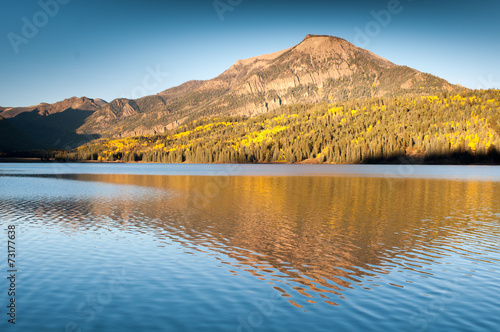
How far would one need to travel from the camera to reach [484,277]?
22.3 m

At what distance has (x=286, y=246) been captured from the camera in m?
30.2

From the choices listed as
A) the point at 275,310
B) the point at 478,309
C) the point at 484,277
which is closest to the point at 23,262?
the point at 275,310

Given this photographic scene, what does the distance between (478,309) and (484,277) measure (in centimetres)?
581

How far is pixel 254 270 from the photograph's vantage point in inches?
934

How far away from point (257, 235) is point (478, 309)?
64.2 ft

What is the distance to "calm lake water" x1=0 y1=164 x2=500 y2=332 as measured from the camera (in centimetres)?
1653

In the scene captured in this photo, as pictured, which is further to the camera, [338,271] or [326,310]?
[338,271]

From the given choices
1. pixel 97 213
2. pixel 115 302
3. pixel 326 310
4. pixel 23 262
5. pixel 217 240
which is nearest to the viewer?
pixel 326 310

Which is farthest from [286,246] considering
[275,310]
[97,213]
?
[97,213]

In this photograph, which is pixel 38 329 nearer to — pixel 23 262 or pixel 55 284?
pixel 55 284

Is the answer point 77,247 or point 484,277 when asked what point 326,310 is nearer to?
point 484,277

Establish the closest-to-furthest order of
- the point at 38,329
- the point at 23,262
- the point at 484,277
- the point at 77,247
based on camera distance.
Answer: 1. the point at 38,329
2. the point at 484,277
3. the point at 23,262
4. the point at 77,247

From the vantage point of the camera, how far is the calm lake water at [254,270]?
651 inches

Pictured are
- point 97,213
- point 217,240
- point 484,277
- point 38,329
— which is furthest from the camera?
point 97,213
